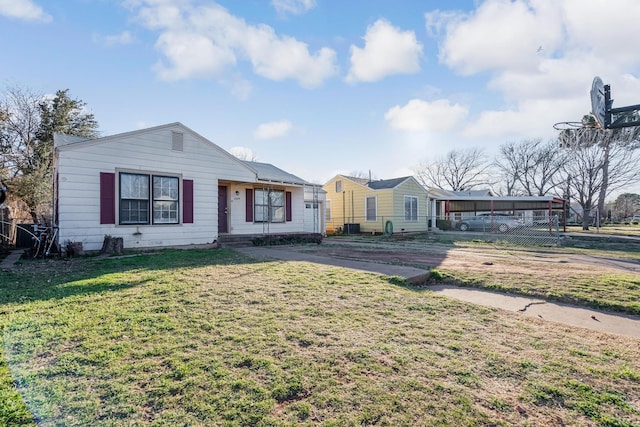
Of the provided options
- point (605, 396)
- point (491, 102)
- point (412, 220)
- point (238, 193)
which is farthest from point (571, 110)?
point (605, 396)

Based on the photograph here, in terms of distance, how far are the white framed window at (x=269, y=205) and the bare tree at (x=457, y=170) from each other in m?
35.0

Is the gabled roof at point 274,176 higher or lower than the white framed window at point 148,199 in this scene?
higher

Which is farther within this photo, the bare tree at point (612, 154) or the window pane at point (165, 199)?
the bare tree at point (612, 154)

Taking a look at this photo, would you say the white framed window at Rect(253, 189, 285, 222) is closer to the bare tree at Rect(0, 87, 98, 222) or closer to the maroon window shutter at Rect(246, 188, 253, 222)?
the maroon window shutter at Rect(246, 188, 253, 222)

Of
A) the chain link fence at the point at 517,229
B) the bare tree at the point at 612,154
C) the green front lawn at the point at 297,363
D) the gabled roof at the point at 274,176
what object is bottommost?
the green front lawn at the point at 297,363

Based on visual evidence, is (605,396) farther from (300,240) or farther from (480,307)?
(300,240)

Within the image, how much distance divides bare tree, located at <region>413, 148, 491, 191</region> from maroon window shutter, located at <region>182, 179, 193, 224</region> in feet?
128

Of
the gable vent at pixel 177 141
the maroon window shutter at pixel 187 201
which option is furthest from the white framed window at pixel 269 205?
the gable vent at pixel 177 141

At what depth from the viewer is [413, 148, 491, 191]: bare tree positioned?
44.5 m

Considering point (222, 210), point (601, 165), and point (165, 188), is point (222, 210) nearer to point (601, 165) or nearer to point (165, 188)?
point (165, 188)

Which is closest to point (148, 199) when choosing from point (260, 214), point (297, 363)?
point (260, 214)

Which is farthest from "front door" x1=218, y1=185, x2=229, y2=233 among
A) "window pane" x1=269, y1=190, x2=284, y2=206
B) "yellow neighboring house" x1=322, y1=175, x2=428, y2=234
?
"yellow neighboring house" x1=322, y1=175, x2=428, y2=234

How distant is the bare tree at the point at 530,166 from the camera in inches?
1432

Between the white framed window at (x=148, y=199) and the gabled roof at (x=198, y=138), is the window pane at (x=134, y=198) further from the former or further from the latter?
the gabled roof at (x=198, y=138)
